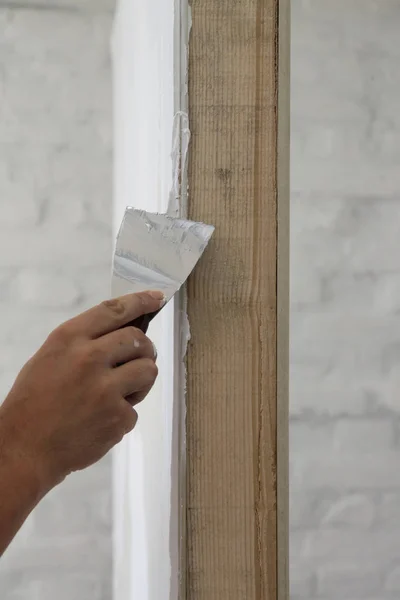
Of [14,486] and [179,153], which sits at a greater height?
[179,153]

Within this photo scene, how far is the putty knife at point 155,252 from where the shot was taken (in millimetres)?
494

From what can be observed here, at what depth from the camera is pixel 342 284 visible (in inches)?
46.7

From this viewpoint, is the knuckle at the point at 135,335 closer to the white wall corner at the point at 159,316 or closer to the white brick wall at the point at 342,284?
the white wall corner at the point at 159,316

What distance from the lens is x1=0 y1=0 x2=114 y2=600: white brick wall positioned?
1.25 m

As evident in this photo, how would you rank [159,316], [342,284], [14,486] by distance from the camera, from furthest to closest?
[342,284]
[159,316]
[14,486]

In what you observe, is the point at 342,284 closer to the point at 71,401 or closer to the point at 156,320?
the point at 156,320

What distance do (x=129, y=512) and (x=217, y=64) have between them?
0.71 meters

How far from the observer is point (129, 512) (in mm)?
982

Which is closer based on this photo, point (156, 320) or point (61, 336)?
point (61, 336)

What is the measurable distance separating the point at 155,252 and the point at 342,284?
75cm

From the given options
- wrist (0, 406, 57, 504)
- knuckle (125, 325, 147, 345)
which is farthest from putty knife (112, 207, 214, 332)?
wrist (0, 406, 57, 504)

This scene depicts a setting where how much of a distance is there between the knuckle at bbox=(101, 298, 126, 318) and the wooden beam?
6 cm

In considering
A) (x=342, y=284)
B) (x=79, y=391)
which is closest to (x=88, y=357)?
(x=79, y=391)

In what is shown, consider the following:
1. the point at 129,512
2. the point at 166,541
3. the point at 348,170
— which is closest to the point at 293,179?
the point at 348,170
